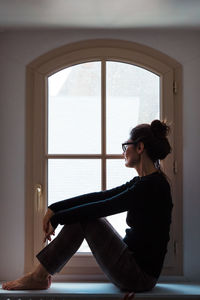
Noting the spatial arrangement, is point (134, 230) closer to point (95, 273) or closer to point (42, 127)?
point (95, 273)

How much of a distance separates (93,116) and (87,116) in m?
0.04

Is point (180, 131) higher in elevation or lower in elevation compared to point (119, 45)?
lower

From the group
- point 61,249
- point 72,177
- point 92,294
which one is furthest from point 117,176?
point 92,294

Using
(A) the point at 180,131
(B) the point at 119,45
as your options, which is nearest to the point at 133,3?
(B) the point at 119,45

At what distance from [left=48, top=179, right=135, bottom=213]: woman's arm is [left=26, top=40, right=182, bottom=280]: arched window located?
0.16 meters

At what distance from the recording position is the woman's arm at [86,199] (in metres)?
2.80

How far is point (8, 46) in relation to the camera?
3119mm

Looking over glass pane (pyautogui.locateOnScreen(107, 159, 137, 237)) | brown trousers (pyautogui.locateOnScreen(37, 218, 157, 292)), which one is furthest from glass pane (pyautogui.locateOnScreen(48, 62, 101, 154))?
brown trousers (pyautogui.locateOnScreen(37, 218, 157, 292))

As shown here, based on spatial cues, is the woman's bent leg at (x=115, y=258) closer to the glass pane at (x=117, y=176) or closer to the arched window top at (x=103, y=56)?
the glass pane at (x=117, y=176)

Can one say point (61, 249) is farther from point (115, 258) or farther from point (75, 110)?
point (75, 110)

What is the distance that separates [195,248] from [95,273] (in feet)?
2.16

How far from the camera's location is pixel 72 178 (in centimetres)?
309

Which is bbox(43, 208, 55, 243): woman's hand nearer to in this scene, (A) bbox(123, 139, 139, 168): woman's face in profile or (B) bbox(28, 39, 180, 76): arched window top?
(A) bbox(123, 139, 139, 168): woman's face in profile

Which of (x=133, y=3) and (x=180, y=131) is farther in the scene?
(x=180, y=131)
